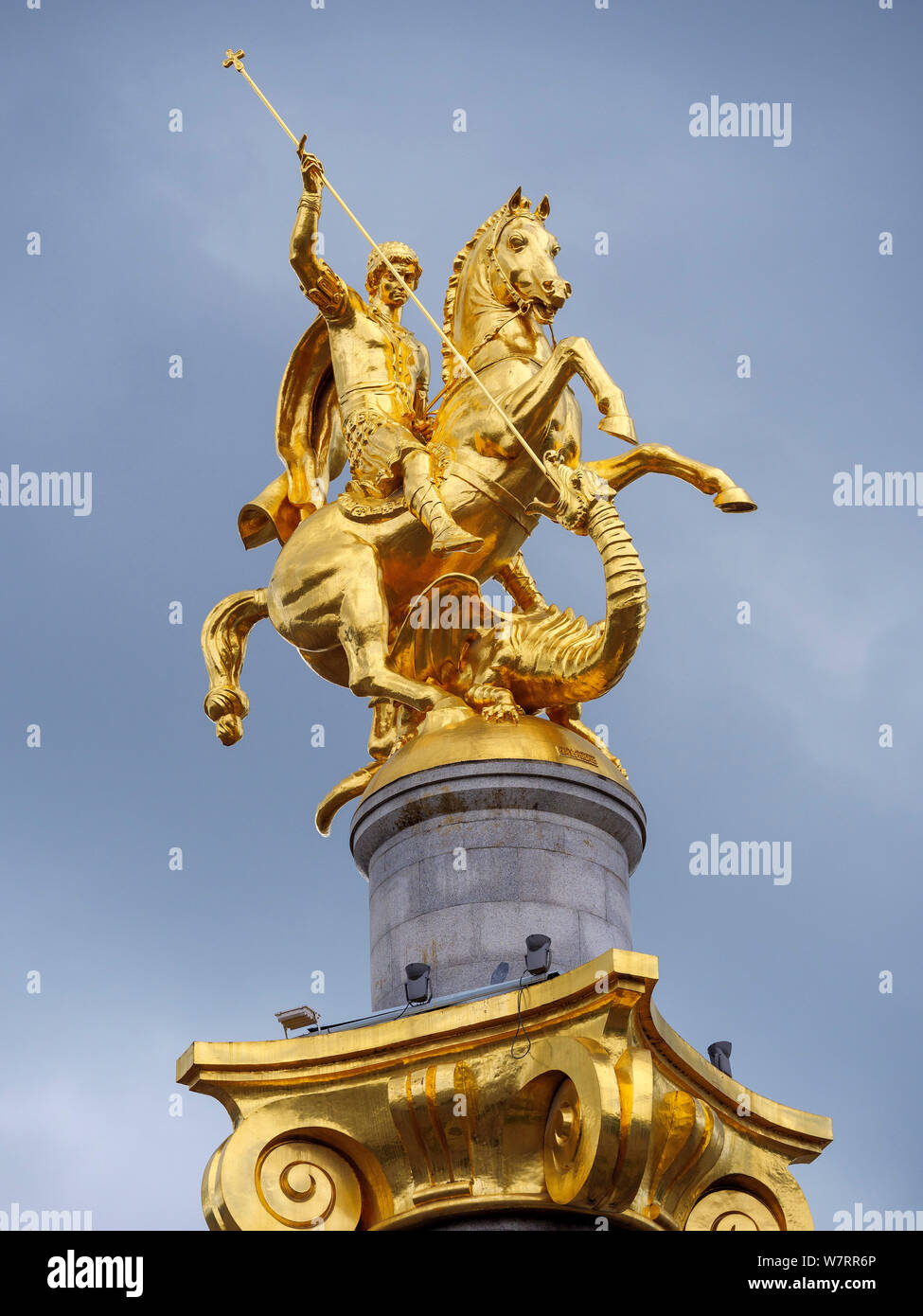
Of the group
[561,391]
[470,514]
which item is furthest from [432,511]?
[561,391]

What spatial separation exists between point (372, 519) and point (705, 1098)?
8071mm

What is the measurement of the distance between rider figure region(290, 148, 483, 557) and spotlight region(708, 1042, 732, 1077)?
6.27 m

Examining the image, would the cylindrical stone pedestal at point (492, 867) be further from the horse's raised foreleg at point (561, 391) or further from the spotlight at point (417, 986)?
the horse's raised foreleg at point (561, 391)

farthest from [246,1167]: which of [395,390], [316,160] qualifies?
[316,160]

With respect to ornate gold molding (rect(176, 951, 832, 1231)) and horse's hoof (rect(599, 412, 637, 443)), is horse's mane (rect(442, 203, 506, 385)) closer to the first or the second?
horse's hoof (rect(599, 412, 637, 443))

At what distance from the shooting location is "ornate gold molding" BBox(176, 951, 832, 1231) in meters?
21.0

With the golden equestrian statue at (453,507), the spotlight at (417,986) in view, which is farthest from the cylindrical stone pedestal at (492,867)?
the golden equestrian statue at (453,507)

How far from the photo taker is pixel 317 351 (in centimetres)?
2883

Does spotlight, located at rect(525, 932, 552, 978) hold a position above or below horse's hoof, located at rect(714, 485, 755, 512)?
below

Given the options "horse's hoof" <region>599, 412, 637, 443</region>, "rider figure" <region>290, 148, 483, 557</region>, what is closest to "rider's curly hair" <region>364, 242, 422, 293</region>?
"rider figure" <region>290, 148, 483, 557</region>

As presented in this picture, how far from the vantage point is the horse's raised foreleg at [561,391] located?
24.0 m

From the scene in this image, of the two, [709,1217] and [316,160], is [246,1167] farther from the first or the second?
[316,160]

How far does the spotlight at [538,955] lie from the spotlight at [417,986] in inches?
49.7
